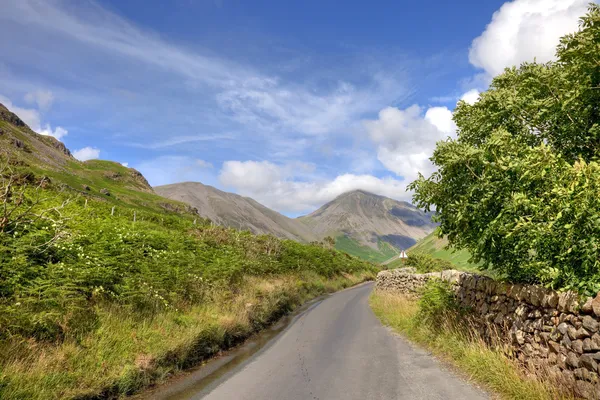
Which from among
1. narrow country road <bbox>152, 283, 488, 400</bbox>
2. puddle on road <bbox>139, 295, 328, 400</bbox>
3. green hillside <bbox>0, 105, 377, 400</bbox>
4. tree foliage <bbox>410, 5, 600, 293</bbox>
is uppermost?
Result: tree foliage <bbox>410, 5, 600, 293</bbox>

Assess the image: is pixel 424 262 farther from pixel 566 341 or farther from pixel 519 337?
pixel 566 341

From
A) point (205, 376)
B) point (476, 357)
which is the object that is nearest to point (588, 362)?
point (476, 357)

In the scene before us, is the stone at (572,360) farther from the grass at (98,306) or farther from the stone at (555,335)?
the grass at (98,306)

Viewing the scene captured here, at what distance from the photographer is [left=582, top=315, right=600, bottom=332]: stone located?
5.69 metres

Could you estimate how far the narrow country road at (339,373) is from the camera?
7.83 meters

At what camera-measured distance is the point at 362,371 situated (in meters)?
9.66

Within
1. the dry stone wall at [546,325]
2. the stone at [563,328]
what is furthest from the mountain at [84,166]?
the stone at [563,328]

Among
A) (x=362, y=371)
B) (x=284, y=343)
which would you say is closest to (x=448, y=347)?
(x=362, y=371)

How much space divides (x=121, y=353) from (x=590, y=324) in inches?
373

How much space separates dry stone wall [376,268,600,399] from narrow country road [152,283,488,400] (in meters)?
1.53

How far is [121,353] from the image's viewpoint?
8305 millimetres

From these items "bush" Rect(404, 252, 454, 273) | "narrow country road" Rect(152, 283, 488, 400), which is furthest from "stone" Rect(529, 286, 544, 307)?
"bush" Rect(404, 252, 454, 273)

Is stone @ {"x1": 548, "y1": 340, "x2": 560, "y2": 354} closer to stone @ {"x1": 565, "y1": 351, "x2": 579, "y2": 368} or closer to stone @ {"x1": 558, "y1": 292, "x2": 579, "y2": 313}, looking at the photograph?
stone @ {"x1": 565, "y1": 351, "x2": 579, "y2": 368}

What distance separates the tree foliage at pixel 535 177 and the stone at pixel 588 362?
1094 mm
